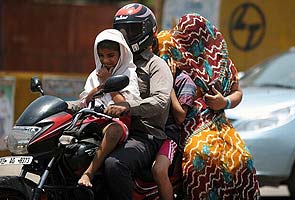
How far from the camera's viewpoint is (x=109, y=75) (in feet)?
15.4

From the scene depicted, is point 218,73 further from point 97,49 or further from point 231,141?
point 97,49

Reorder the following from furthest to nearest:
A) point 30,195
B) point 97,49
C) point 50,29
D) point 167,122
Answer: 1. point 50,29
2. point 167,122
3. point 97,49
4. point 30,195

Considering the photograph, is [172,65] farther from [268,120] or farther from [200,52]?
[268,120]

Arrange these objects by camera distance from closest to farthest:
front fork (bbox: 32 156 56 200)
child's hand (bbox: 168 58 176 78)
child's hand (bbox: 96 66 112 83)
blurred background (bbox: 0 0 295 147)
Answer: front fork (bbox: 32 156 56 200), child's hand (bbox: 96 66 112 83), child's hand (bbox: 168 58 176 78), blurred background (bbox: 0 0 295 147)

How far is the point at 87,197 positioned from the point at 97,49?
0.95 metres

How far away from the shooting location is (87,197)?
4.60 m

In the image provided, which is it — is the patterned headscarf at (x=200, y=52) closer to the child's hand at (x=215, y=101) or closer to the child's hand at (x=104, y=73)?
the child's hand at (x=215, y=101)

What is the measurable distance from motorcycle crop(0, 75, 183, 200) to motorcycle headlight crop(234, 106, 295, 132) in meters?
2.88

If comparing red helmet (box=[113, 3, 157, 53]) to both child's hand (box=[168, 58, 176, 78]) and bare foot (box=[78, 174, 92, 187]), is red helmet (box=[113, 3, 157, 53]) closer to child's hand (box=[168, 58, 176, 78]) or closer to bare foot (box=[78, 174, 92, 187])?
child's hand (box=[168, 58, 176, 78])

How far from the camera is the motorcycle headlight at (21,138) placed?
4.38 meters

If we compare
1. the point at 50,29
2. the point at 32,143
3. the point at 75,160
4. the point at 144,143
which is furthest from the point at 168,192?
the point at 50,29

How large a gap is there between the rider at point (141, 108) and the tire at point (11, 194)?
549 millimetres

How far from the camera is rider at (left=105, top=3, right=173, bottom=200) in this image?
4555 millimetres

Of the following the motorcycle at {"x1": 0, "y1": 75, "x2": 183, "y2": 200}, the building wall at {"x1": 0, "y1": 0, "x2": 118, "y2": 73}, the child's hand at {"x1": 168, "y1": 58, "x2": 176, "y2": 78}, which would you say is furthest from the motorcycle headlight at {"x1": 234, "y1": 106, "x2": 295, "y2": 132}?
the building wall at {"x1": 0, "y1": 0, "x2": 118, "y2": 73}
